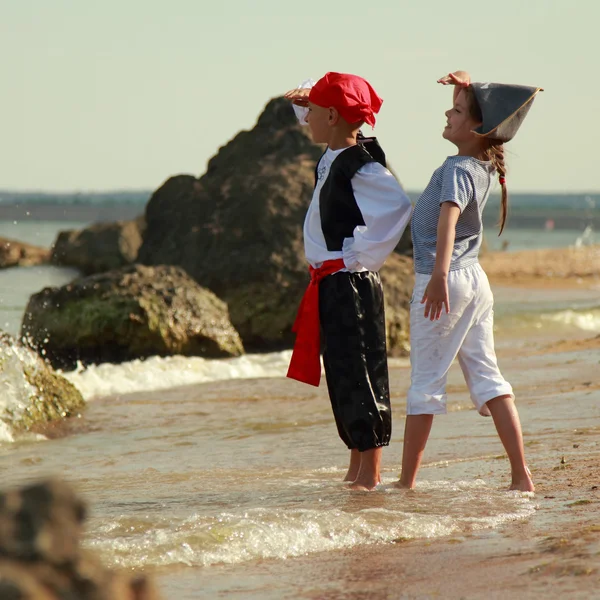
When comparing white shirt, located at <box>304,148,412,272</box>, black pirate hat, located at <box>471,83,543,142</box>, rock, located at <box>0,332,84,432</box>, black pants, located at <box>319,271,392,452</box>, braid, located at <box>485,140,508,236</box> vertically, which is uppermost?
black pirate hat, located at <box>471,83,543,142</box>

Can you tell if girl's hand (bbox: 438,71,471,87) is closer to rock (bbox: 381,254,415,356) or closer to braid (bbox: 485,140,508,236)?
braid (bbox: 485,140,508,236)

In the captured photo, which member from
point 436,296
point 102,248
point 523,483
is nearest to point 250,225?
point 436,296

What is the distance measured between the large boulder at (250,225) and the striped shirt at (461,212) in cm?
591

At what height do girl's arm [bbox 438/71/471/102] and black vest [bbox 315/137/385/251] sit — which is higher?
girl's arm [bbox 438/71/471/102]

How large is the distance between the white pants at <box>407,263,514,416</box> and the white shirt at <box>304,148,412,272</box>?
22 cm

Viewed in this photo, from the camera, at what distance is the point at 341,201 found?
4.24 meters

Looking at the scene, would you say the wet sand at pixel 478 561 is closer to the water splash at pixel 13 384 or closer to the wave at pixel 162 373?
the water splash at pixel 13 384

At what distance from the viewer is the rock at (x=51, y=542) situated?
148cm

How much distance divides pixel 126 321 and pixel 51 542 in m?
7.60

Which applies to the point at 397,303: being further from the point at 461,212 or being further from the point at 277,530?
the point at 277,530

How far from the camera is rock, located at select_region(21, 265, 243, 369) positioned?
9.01m

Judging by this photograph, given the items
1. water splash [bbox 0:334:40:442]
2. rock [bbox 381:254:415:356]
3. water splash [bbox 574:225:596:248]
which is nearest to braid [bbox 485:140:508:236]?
water splash [bbox 0:334:40:442]

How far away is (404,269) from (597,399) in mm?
4973

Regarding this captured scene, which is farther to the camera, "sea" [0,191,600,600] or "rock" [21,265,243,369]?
"rock" [21,265,243,369]
